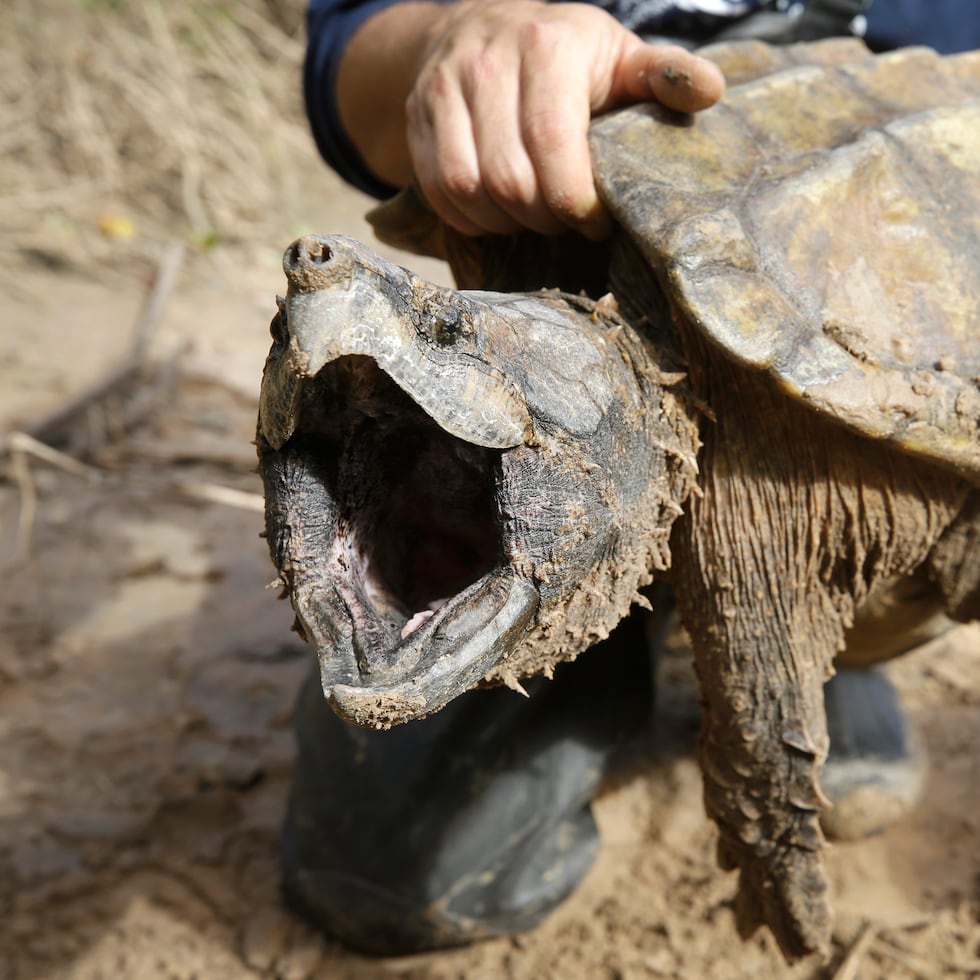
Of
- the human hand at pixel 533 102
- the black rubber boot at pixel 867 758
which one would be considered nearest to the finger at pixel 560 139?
the human hand at pixel 533 102

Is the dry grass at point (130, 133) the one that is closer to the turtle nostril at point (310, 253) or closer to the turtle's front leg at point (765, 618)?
the turtle's front leg at point (765, 618)

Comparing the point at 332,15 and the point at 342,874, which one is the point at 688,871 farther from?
the point at 332,15

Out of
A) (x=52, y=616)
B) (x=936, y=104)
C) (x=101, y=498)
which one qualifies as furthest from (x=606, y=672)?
(x=101, y=498)

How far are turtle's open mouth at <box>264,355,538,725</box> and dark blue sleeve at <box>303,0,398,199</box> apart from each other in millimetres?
1953

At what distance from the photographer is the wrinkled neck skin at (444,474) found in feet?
4.62

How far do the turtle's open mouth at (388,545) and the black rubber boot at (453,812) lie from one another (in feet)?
3.47

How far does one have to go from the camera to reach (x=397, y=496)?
1.78 meters

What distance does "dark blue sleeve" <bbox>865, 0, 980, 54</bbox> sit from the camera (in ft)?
10.6

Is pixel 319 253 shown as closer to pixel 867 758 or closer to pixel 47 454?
pixel 867 758

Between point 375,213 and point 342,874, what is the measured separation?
70.6 inches

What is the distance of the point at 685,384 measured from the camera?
2.03 meters

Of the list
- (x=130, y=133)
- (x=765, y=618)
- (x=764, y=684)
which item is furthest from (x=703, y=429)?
(x=130, y=133)

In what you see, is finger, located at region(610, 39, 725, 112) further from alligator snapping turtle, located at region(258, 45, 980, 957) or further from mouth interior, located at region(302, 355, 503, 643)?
mouth interior, located at region(302, 355, 503, 643)

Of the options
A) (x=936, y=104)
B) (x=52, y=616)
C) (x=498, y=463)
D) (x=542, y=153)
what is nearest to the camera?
(x=498, y=463)
